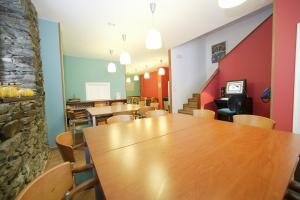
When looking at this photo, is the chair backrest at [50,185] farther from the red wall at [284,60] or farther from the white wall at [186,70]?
the white wall at [186,70]

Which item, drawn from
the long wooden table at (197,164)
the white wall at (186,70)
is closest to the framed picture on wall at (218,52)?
the white wall at (186,70)

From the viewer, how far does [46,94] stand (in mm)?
2799

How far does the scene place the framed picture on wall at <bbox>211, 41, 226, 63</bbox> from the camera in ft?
15.4

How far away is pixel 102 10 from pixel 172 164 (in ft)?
8.92

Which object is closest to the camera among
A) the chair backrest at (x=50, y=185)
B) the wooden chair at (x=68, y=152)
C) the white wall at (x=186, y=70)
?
the chair backrest at (x=50, y=185)

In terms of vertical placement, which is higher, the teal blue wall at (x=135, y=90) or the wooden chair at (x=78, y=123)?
the teal blue wall at (x=135, y=90)

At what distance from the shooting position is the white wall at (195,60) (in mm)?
4438

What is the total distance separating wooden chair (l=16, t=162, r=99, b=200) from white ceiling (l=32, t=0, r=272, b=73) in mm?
2443

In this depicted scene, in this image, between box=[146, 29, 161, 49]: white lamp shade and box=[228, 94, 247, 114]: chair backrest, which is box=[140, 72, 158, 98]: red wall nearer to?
box=[228, 94, 247, 114]: chair backrest

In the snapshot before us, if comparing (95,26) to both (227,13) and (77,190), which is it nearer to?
(227,13)

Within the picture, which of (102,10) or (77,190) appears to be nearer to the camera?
(77,190)

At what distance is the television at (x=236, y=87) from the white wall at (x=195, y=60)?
1.31m

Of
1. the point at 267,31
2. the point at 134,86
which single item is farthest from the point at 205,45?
the point at 134,86

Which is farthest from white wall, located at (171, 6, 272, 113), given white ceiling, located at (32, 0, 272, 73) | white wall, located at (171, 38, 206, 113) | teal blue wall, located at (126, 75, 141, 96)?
teal blue wall, located at (126, 75, 141, 96)
